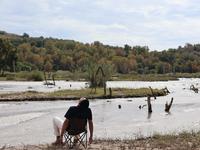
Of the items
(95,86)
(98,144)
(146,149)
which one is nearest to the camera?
(146,149)

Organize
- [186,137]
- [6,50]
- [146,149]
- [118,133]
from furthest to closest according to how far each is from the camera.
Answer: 1. [6,50]
2. [118,133]
3. [186,137]
4. [146,149]

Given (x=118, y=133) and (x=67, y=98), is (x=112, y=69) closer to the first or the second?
(x=67, y=98)

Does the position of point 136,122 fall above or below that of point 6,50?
below

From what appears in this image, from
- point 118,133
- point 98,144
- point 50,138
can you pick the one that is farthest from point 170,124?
point 98,144

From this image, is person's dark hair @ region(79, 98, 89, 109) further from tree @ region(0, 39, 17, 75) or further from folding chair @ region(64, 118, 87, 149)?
tree @ region(0, 39, 17, 75)

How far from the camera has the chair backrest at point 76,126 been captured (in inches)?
665

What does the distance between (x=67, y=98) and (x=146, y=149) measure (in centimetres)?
5032

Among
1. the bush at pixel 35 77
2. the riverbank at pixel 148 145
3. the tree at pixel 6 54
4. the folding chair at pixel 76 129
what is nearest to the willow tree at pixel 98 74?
the bush at pixel 35 77

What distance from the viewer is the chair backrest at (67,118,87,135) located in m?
16.9

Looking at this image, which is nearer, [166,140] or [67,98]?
[166,140]

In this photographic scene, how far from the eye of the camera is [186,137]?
775 inches

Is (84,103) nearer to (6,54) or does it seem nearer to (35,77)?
(35,77)

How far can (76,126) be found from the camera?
17.0 metres

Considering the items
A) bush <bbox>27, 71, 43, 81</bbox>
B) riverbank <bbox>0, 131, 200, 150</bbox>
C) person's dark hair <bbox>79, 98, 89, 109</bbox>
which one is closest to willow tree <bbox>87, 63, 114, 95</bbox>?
bush <bbox>27, 71, 43, 81</bbox>
